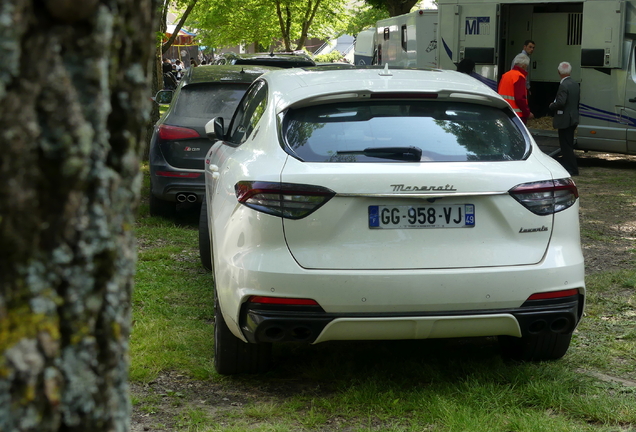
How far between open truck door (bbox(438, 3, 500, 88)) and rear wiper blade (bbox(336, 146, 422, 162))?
1142 centimetres

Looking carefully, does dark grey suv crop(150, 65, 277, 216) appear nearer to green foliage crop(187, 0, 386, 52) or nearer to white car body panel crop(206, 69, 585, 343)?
white car body panel crop(206, 69, 585, 343)

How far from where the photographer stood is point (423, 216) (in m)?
3.83

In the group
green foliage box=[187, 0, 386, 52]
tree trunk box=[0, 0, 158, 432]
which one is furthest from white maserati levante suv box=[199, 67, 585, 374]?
green foliage box=[187, 0, 386, 52]

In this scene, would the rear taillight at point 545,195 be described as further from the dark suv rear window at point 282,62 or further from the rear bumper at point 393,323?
the dark suv rear window at point 282,62

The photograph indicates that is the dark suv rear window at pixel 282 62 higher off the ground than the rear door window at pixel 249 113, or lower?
higher

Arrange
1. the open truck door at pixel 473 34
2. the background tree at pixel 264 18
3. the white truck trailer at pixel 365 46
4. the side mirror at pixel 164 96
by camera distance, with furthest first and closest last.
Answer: the background tree at pixel 264 18 → the white truck trailer at pixel 365 46 → the open truck door at pixel 473 34 → the side mirror at pixel 164 96

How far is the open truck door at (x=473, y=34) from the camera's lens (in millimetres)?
14836

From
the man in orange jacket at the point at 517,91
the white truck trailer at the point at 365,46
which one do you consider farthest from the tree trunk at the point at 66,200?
the white truck trailer at the point at 365,46

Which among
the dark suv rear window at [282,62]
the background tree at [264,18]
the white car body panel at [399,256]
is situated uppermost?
the background tree at [264,18]

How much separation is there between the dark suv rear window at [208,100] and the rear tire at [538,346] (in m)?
4.90

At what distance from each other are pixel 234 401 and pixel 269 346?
388 millimetres

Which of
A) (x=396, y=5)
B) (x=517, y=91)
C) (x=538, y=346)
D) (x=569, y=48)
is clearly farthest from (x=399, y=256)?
(x=396, y=5)

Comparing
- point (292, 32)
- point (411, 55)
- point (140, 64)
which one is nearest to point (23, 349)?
point (140, 64)

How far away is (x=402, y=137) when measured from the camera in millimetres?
4078
